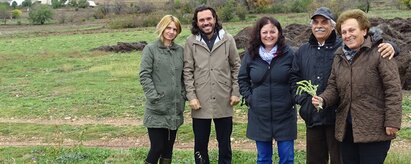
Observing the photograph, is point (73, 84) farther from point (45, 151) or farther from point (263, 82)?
point (263, 82)

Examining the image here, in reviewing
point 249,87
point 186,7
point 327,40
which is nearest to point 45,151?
point 249,87

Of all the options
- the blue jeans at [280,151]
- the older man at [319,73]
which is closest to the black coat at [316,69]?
the older man at [319,73]

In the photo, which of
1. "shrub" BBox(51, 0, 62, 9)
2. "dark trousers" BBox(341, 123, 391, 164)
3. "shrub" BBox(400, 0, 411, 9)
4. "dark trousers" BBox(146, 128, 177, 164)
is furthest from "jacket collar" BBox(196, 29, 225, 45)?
"shrub" BBox(51, 0, 62, 9)

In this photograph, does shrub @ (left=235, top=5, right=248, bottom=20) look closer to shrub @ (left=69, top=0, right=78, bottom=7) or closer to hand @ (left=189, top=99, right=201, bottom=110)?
hand @ (left=189, top=99, right=201, bottom=110)

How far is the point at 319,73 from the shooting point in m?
5.13

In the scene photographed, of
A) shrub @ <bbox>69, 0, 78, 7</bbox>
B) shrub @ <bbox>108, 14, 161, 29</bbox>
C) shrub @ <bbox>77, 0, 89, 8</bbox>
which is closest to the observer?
shrub @ <bbox>108, 14, 161, 29</bbox>

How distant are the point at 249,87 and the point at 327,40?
3.20 ft

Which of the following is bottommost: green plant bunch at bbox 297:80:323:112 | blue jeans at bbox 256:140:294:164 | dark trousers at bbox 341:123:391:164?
blue jeans at bbox 256:140:294:164

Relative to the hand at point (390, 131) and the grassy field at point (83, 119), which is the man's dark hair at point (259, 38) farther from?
the grassy field at point (83, 119)

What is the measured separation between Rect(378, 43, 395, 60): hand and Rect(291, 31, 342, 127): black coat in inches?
22.9

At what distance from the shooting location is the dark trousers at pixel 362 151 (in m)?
4.69

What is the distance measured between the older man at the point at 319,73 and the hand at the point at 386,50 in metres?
0.60

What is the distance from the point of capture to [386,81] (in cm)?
450

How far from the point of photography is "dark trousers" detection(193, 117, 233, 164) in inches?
238
